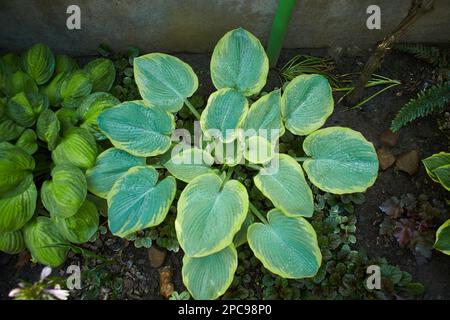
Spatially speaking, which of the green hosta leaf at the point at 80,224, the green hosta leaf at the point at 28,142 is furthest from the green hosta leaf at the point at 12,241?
the green hosta leaf at the point at 28,142

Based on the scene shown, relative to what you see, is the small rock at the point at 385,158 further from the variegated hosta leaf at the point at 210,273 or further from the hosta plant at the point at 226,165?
the variegated hosta leaf at the point at 210,273

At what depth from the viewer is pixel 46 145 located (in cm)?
188

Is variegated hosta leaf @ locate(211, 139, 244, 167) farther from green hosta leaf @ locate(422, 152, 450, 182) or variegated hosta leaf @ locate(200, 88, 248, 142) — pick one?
green hosta leaf @ locate(422, 152, 450, 182)

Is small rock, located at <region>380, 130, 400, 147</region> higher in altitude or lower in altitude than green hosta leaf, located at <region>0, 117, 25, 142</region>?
lower

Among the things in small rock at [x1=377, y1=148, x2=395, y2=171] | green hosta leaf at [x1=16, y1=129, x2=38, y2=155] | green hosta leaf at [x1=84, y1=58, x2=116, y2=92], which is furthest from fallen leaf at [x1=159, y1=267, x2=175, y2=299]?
small rock at [x1=377, y1=148, x2=395, y2=171]

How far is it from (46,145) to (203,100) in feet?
2.34

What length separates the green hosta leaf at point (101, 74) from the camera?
194cm

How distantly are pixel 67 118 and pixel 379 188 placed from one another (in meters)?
1.36

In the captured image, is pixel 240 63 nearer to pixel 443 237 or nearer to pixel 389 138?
pixel 389 138

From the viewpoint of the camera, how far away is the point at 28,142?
1.71 meters

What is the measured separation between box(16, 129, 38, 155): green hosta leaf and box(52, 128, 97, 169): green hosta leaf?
87 mm

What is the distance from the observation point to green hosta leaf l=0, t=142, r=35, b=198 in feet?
5.15
